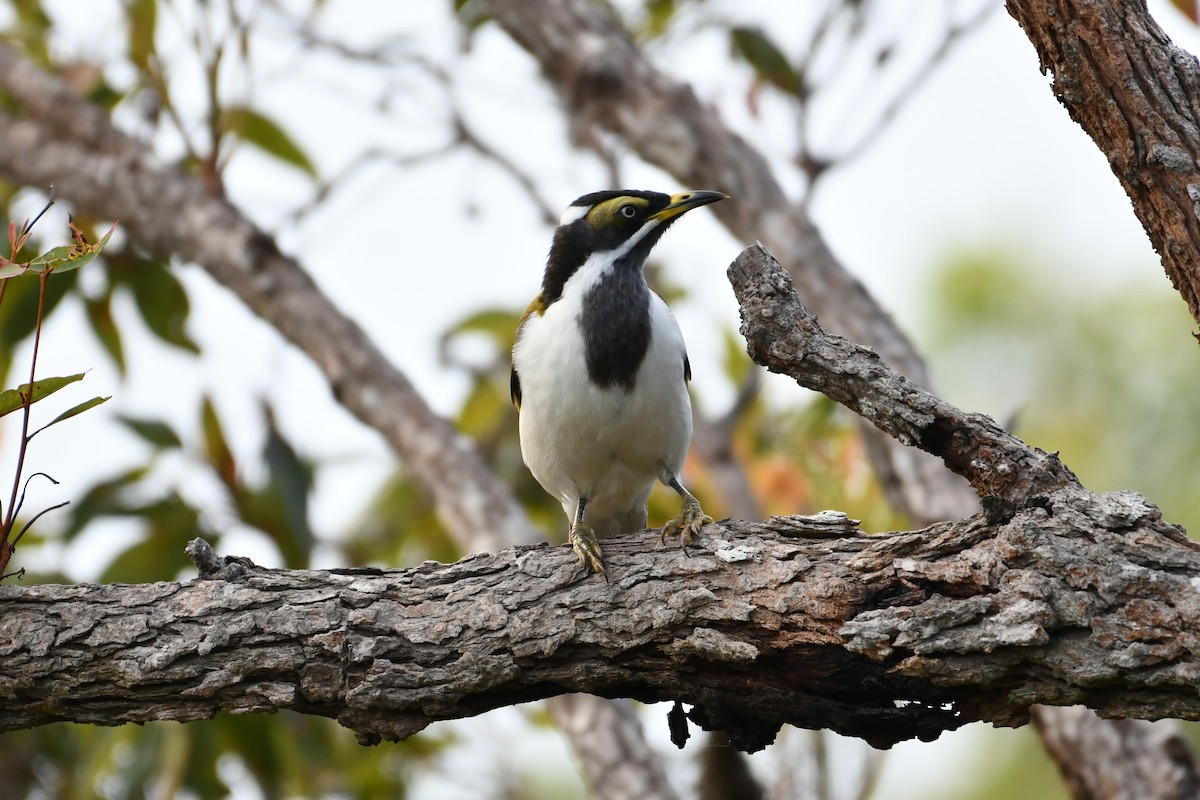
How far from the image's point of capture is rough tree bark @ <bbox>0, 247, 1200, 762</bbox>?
10.1 ft

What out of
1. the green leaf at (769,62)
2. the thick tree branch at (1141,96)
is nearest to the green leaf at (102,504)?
the green leaf at (769,62)

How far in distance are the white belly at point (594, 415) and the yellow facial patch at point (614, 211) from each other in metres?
0.44

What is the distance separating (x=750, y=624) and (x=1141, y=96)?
5.59 ft

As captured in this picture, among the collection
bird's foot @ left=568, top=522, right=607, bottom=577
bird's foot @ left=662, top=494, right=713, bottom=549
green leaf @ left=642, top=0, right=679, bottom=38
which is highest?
green leaf @ left=642, top=0, right=679, bottom=38

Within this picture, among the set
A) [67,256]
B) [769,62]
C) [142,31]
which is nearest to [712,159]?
[769,62]

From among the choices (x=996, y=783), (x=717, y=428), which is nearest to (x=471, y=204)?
(x=717, y=428)

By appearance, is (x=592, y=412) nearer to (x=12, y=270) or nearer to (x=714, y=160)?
(x=714, y=160)

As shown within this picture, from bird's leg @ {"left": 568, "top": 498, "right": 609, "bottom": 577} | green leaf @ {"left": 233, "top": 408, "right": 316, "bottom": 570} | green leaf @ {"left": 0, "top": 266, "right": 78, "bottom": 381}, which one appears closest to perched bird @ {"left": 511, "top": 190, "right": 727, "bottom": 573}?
bird's leg @ {"left": 568, "top": 498, "right": 609, "bottom": 577}

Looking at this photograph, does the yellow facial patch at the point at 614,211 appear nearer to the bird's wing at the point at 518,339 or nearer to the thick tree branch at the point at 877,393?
the bird's wing at the point at 518,339

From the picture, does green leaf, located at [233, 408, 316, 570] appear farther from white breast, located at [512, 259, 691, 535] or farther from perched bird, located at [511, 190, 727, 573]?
white breast, located at [512, 259, 691, 535]

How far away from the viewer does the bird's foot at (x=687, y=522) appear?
4246mm

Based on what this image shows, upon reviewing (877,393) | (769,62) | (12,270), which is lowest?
(877,393)

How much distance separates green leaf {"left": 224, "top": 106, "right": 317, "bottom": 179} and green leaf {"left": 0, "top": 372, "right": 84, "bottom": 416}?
4820 mm

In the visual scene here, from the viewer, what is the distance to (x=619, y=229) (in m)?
5.84
